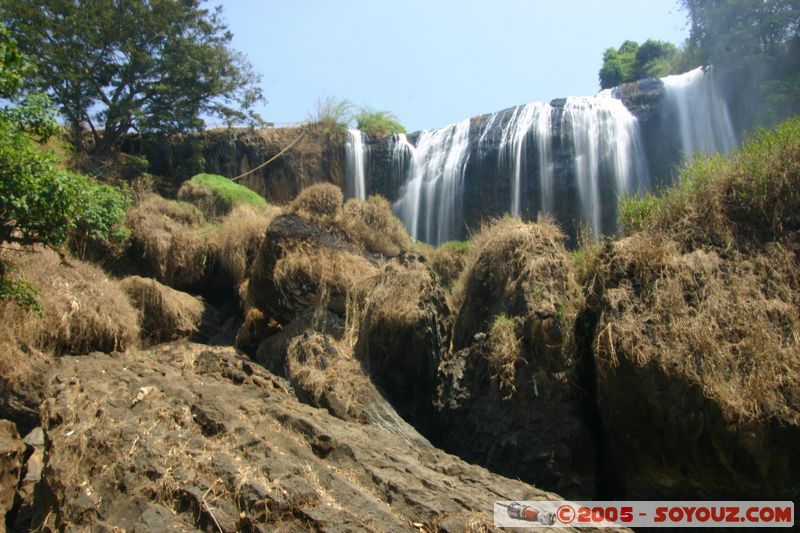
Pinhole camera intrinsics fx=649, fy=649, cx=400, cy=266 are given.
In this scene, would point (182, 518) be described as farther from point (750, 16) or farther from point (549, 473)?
point (750, 16)

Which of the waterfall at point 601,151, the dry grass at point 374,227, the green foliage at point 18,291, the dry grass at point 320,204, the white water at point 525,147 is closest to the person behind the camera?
the green foliage at point 18,291

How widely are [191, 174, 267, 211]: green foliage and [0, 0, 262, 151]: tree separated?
3615 mm

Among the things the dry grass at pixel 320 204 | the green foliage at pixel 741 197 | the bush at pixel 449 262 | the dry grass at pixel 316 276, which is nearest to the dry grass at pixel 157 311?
the dry grass at pixel 316 276

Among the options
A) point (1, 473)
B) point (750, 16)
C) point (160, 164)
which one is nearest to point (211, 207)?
point (160, 164)

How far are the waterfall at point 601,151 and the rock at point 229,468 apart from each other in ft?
38.0

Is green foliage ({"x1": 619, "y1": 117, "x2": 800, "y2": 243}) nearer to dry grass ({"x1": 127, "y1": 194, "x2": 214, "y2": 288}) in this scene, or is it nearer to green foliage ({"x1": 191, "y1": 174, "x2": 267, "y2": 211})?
dry grass ({"x1": 127, "y1": 194, "x2": 214, "y2": 288})

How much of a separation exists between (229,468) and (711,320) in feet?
13.9

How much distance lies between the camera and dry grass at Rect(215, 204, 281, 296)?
1156 centimetres

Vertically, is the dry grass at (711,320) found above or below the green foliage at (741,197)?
below

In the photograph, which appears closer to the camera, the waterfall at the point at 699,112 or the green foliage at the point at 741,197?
the green foliage at the point at 741,197

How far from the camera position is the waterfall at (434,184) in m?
16.8

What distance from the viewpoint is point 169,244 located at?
11594mm

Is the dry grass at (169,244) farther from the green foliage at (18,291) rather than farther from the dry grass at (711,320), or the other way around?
the dry grass at (711,320)

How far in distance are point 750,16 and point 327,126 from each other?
12.0 meters
